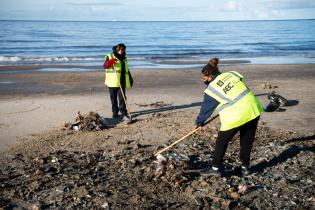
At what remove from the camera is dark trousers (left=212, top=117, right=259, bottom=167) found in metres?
5.88

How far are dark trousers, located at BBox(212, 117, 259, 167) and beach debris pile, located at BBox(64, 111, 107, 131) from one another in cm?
374

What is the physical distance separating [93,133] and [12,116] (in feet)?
9.64

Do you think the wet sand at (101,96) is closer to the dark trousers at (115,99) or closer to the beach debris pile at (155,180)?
the dark trousers at (115,99)

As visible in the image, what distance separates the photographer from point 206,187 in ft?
19.4

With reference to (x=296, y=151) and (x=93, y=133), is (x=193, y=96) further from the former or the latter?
(x=296, y=151)

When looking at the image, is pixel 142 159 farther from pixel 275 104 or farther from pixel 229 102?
pixel 275 104

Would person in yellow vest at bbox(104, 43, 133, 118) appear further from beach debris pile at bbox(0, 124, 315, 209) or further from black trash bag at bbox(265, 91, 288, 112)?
black trash bag at bbox(265, 91, 288, 112)

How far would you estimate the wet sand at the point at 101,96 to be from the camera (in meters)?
9.83

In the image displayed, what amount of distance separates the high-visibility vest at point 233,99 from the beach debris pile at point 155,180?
1056 millimetres

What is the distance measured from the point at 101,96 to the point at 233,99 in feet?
27.1

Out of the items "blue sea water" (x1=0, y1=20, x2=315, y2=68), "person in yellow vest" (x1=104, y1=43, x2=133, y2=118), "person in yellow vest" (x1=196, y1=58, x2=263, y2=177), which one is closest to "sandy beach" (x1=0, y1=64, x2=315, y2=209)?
"person in yellow vest" (x1=104, y1=43, x2=133, y2=118)

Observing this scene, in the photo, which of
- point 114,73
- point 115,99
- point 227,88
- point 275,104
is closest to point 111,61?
point 114,73

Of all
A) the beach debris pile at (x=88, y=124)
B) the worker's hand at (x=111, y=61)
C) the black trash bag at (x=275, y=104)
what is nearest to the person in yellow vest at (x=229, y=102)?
the beach debris pile at (x=88, y=124)

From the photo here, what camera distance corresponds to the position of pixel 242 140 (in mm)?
6250
